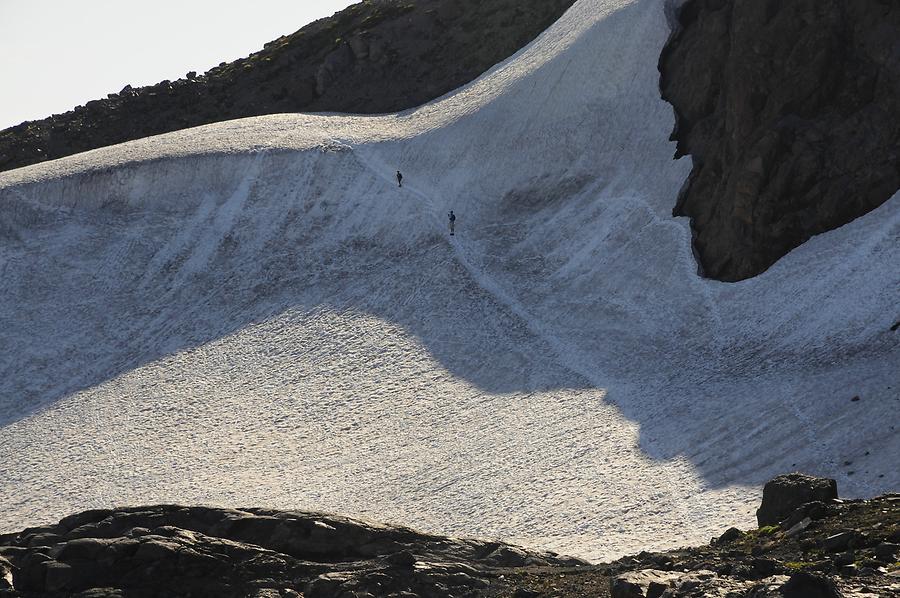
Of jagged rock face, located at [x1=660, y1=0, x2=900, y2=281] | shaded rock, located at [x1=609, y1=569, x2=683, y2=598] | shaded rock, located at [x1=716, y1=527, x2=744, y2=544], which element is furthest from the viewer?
jagged rock face, located at [x1=660, y1=0, x2=900, y2=281]

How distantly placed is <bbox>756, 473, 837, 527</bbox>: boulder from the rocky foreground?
0.09 ft

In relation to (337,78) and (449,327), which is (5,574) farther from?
(337,78)

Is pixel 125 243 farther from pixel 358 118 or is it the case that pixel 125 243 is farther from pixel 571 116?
pixel 571 116

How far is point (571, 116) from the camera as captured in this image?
7669 cm

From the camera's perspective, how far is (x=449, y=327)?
208 feet

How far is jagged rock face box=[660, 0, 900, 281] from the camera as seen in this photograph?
187ft

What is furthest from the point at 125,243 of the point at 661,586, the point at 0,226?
the point at 661,586

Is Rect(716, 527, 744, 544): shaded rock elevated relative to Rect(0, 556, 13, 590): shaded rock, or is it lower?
elevated

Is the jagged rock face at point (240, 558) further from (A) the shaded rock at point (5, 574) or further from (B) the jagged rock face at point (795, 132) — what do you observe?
(B) the jagged rock face at point (795, 132)

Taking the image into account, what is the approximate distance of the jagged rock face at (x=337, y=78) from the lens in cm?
9700

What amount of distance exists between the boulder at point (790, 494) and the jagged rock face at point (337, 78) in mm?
64710

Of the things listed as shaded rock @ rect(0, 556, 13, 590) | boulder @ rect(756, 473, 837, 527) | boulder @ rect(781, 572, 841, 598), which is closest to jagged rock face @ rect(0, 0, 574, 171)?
boulder @ rect(756, 473, 837, 527)

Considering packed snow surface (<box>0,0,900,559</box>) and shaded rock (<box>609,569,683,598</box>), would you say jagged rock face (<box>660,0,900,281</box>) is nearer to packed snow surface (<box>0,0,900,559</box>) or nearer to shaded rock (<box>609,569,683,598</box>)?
packed snow surface (<box>0,0,900,559</box>)

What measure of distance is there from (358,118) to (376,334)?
30.9m
